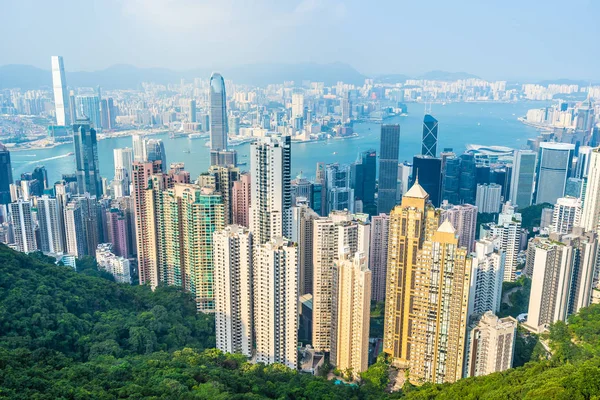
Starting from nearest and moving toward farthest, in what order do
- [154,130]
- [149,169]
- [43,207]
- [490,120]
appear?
[149,169], [43,207], [154,130], [490,120]

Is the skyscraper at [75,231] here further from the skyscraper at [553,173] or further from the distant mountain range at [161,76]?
the skyscraper at [553,173]

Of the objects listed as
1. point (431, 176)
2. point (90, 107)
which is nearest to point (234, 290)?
point (431, 176)


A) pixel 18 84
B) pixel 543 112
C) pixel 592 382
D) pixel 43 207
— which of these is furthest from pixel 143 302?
pixel 543 112

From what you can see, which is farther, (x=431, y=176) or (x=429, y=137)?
(x=429, y=137)

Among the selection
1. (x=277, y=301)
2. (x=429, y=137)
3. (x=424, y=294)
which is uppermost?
(x=429, y=137)

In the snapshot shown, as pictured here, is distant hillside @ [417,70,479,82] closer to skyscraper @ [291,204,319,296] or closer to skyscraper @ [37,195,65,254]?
skyscraper @ [291,204,319,296]

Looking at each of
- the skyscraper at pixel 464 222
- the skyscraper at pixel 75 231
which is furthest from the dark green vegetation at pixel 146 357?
the skyscraper at pixel 464 222

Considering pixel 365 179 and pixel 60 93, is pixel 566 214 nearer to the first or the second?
pixel 365 179

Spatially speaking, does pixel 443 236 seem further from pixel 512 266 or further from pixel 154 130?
pixel 154 130
